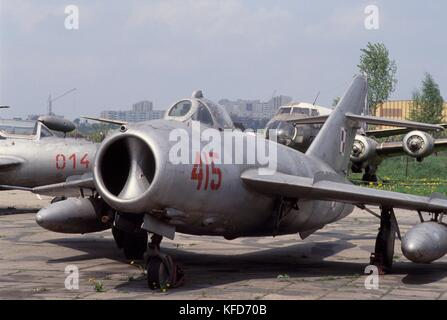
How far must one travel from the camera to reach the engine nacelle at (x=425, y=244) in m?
9.18

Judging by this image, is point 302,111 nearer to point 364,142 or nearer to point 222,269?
point 364,142

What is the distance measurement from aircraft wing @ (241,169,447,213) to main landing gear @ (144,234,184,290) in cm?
145

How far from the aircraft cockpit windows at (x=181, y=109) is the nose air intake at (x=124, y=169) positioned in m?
1.12

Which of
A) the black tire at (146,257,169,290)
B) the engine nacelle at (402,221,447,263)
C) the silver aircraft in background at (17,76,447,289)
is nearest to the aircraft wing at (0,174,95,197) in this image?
the silver aircraft in background at (17,76,447,289)

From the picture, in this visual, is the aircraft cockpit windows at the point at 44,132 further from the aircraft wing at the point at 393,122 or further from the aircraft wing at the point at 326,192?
the aircraft wing at the point at 326,192

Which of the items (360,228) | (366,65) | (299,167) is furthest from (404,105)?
(299,167)

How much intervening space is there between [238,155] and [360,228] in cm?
907

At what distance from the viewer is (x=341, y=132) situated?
1302 centimetres

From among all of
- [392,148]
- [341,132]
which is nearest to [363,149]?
[392,148]

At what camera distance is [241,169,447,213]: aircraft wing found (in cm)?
956

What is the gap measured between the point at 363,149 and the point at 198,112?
79.0 feet
